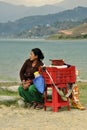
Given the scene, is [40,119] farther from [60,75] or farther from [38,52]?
[38,52]

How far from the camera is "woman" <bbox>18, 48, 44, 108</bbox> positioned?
32.9 feet

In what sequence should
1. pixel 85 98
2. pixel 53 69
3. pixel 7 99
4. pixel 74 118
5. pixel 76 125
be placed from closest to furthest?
pixel 76 125
pixel 74 118
pixel 53 69
pixel 7 99
pixel 85 98

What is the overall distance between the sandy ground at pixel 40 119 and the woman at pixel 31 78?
221 millimetres

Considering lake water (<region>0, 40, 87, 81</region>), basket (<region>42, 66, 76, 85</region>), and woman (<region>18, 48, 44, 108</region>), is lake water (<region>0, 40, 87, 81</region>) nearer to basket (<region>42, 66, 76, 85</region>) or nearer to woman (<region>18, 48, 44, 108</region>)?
woman (<region>18, 48, 44, 108</region>)

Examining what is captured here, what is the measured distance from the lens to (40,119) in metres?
8.97

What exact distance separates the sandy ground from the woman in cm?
22

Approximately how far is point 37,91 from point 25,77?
0.49m

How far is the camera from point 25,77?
10.2 metres

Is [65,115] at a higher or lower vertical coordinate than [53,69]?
lower

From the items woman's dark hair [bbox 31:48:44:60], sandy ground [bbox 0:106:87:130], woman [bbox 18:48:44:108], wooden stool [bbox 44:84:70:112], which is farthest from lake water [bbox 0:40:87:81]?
sandy ground [bbox 0:106:87:130]

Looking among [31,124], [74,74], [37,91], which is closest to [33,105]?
[37,91]

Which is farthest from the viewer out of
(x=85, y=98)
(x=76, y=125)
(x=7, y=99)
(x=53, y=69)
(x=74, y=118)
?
(x=85, y=98)

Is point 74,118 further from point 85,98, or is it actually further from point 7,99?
point 85,98

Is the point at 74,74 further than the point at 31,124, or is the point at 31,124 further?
the point at 74,74
